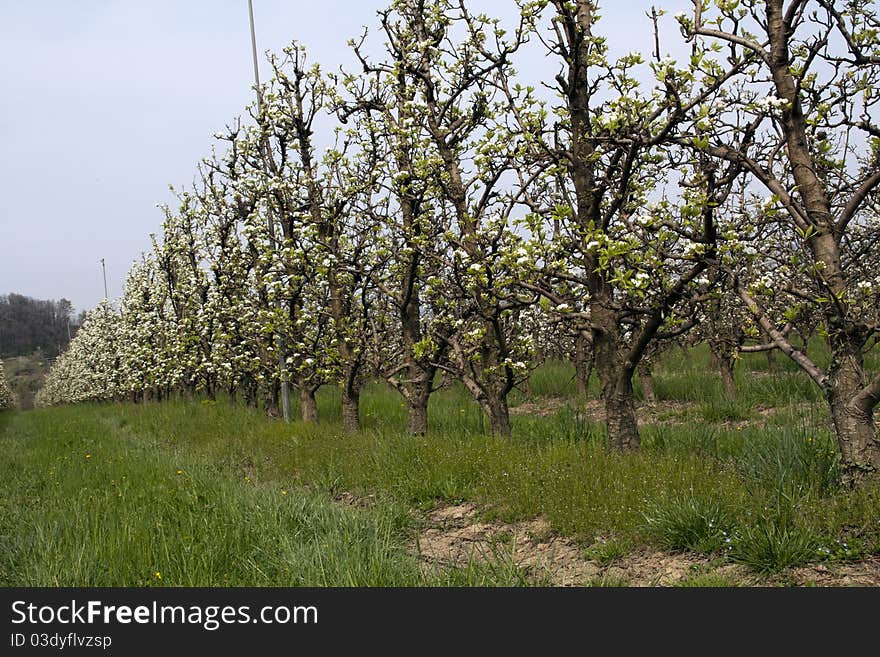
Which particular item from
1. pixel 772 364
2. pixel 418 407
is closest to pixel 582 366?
pixel 772 364

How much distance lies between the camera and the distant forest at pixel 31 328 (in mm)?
91812

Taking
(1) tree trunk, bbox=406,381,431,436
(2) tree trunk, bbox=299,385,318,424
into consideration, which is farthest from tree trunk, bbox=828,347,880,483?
(2) tree trunk, bbox=299,385,318,424

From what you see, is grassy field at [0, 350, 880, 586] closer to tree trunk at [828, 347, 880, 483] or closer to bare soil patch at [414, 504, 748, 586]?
bare soil patch at [414, 504, 748, 586]

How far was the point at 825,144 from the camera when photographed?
5895mm

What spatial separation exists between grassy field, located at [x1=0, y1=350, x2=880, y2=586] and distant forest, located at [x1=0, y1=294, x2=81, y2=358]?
94.1 meters

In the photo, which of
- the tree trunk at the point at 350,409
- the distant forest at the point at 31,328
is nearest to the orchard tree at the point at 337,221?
the tree trunk at the point at 350,409

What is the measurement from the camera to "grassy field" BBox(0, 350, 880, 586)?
173 inches

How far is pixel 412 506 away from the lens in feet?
22.3

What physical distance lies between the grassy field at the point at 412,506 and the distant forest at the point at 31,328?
94059 mm

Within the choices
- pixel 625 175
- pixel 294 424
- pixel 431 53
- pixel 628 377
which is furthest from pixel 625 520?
pixel 294 424

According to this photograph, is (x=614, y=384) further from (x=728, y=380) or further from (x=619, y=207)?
(x=728, y=380)

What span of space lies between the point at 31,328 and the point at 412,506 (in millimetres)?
106277

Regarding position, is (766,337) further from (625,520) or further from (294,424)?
(294,424)

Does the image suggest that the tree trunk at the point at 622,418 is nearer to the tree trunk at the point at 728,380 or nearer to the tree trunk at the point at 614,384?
the tree trunk at the point at 614,384
